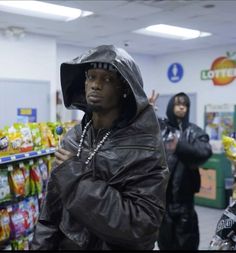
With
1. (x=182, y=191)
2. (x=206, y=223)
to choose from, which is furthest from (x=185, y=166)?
(x=206, y=223)

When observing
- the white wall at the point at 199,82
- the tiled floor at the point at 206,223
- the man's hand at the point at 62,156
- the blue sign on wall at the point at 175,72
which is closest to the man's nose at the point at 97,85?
the man's hand at the point at 62,156

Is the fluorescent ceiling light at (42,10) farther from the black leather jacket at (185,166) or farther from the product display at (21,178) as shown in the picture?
the black leather jacket at (185,166)

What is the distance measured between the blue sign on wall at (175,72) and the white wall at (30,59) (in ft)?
9.50

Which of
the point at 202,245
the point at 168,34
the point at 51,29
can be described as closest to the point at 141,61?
the point at 168,34

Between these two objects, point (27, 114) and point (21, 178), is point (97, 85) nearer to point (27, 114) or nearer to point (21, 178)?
point (21, 178)

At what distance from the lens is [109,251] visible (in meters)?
1.37

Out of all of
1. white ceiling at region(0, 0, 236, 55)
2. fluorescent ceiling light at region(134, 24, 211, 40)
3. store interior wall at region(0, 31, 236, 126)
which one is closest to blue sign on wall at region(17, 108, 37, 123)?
store interior wall at region(0, 31, 236, 126)

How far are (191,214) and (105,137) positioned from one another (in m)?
2.23

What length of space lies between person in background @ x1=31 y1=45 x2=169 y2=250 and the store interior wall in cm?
475

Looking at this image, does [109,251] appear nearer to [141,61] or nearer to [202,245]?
[202,245]

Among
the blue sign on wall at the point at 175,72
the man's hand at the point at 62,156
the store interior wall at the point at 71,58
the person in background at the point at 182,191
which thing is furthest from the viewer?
the blue sign on wall at the point at 175,72

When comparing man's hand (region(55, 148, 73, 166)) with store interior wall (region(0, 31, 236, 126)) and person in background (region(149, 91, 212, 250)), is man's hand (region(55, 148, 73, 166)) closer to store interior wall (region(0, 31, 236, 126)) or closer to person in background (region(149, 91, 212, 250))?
person in background (region(149, 91, 212, 250))

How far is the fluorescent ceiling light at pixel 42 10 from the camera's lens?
15.2 feet

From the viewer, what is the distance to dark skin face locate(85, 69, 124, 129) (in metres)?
1.44
